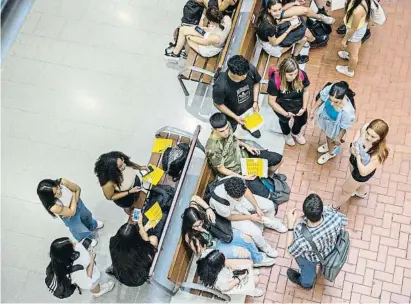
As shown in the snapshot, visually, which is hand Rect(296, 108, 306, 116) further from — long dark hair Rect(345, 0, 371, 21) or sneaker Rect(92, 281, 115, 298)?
sneaker Rect(92, 281, 115, 298)

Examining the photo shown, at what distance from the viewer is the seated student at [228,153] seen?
5125 mm

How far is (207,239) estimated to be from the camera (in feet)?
16.2

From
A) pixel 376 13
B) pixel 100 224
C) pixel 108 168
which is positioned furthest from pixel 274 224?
pixel 376 13

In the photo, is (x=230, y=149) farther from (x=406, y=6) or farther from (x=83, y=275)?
(x=406, y=6)

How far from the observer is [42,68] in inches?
294

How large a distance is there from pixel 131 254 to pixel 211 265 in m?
0.72

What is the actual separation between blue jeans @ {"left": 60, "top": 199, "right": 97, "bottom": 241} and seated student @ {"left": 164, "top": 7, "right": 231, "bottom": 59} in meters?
2.26

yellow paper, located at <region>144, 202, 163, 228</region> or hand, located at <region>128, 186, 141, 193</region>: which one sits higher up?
hand, located at <region>128, 186, 141, 193</region>

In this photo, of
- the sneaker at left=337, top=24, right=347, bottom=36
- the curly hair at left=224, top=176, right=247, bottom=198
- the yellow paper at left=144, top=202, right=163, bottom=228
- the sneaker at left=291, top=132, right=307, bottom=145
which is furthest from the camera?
the sneaker at left=337, top=24, right=347, bottom=36

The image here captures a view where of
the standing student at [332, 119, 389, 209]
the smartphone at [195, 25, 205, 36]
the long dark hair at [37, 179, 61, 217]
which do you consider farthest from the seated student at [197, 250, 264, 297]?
the smartphone at [195, 25, 205, 36]

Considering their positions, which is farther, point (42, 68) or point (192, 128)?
point (42, 68)

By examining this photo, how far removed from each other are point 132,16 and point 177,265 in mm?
4103

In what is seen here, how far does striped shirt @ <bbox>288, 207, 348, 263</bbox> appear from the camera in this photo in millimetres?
4578

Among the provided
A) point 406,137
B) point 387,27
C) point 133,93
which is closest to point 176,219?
point 133,93
